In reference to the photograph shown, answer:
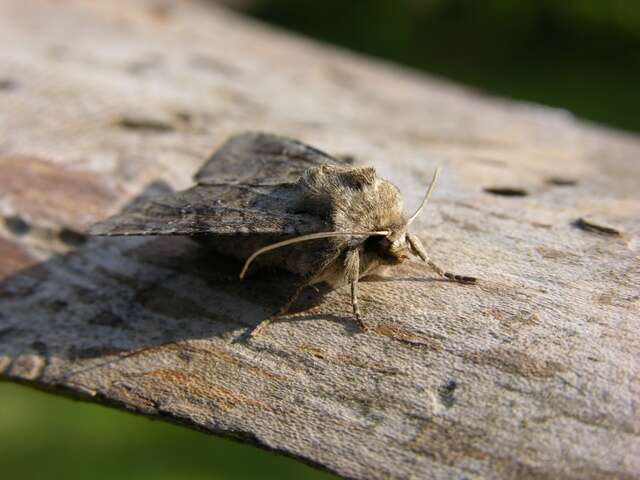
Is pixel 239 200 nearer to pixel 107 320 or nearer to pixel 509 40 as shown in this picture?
pixel 107 320

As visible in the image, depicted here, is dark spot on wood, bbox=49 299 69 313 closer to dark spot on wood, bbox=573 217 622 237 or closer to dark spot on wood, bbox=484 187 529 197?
dark spot on wood, bbox=484 187 529 197

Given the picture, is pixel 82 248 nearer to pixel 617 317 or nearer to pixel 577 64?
pixel 617 317

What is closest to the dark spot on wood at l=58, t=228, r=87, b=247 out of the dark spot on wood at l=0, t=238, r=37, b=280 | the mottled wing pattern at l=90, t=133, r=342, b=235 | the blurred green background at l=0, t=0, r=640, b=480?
the dark spot on wood at l=0, t=238, r=37, b=280

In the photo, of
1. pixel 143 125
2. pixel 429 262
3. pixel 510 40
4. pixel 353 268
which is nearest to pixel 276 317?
pixel 353 268

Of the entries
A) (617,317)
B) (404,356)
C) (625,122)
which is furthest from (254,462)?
(625,122)

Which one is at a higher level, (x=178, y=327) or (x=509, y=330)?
(x=509, y=330)

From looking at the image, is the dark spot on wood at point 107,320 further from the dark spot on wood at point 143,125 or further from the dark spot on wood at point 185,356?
the dark spot on wood at point 143,125

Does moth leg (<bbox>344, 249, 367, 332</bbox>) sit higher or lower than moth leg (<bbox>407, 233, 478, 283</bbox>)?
lower
